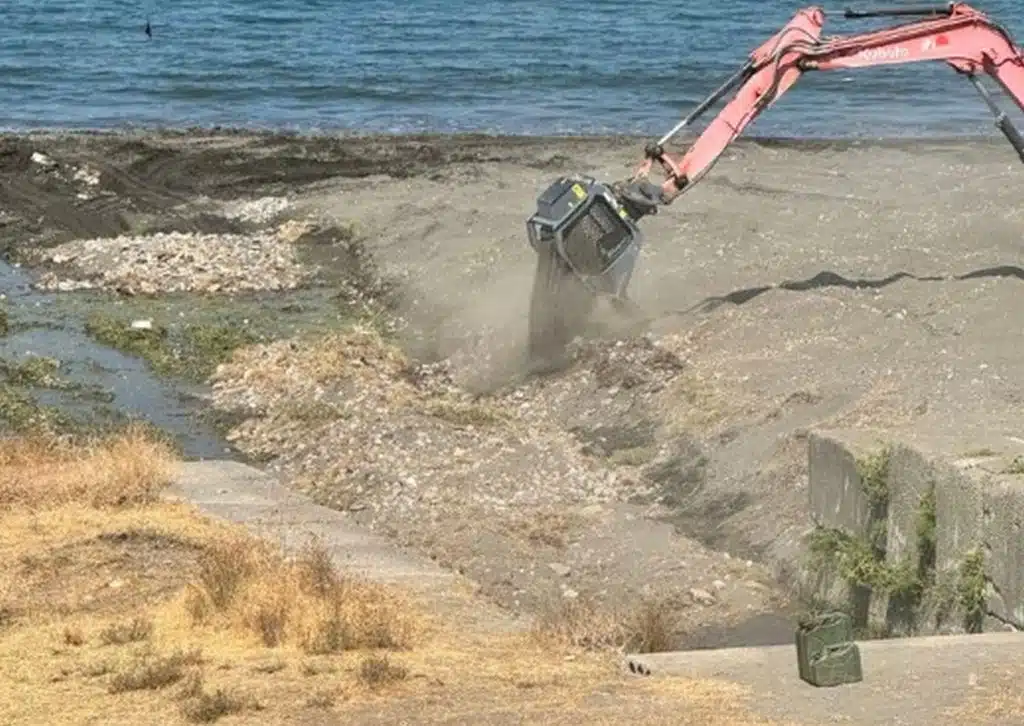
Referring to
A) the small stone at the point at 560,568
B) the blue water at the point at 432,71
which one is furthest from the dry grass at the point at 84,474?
the blue water at the point at 432,71

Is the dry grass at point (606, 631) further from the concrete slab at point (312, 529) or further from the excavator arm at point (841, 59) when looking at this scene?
the excavator arm at point (841, 59)

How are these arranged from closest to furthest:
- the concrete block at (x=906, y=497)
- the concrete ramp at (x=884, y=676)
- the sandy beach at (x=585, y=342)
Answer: the concrete ramp at (x=884, y=676)
the concrete block at (x=906, y=497)
the sandy beach at (x=585, y=342)

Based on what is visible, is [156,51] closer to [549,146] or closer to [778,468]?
[549,146]

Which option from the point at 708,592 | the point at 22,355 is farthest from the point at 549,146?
the point at 708,592

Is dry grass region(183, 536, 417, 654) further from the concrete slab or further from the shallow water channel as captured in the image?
the shallow water channel

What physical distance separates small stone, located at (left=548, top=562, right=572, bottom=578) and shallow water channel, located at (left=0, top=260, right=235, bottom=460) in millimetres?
4084

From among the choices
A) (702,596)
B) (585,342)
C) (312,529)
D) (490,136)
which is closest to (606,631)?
(702,596)

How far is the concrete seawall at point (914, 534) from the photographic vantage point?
11633 millimetres

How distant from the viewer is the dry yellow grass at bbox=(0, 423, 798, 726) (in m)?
9.68

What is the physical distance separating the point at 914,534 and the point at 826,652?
2.79 m

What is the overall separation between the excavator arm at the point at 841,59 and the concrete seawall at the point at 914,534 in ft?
18.7

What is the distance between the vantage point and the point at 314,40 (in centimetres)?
4781

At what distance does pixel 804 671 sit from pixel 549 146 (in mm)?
22711

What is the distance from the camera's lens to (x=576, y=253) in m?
19.0
